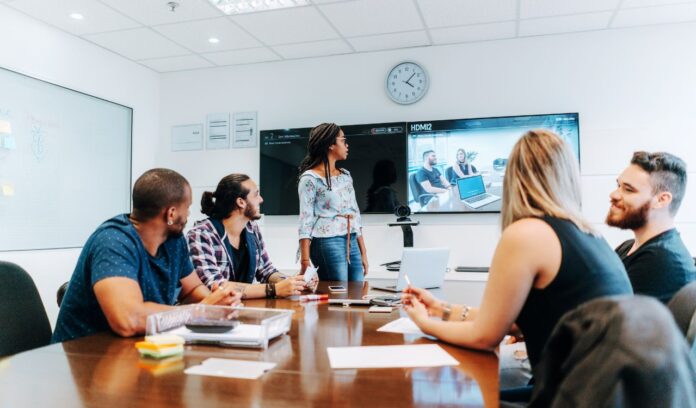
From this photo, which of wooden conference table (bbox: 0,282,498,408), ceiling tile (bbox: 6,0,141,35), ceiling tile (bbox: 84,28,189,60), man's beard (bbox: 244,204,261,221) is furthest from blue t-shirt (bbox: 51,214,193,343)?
ceiling tile (bbox: 84,28,189,60)

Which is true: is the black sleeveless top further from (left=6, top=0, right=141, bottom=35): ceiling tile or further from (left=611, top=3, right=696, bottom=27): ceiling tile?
(left=6, top=0, right=141, bottom=35): ceiling tile

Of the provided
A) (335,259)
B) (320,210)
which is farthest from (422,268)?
(320,210)

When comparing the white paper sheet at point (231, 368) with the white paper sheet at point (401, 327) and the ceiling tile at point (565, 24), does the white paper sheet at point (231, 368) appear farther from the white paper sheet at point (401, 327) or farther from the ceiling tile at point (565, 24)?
the ceiling tile at point (565, 24)

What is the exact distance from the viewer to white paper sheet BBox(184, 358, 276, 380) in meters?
1.04

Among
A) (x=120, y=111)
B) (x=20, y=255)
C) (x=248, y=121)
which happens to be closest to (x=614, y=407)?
(x=20, y=255)

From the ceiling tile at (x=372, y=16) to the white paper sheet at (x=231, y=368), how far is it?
303 cm

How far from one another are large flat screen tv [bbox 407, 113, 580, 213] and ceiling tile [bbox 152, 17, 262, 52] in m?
1.63

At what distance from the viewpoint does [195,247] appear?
2244 mm

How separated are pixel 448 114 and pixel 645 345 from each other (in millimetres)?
3907

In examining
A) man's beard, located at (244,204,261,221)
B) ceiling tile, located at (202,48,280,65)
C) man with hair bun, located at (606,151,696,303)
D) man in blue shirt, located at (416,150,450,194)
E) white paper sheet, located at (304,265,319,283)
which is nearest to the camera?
man with hair bun, located at (606,151,696,303)

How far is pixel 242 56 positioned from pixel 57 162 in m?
1.83

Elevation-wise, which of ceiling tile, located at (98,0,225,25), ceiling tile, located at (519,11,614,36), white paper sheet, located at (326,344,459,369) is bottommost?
white paper sheet, located at (326,344,459,369)

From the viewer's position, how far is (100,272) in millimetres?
1503

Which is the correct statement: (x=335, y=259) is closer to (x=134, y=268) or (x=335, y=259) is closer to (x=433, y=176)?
(x=134, y=268)
